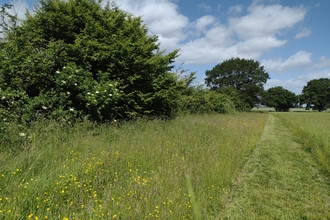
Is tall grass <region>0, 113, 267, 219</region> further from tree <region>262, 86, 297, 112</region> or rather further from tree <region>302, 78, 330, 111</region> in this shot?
tree <region>302, 78, 330, 111</region>

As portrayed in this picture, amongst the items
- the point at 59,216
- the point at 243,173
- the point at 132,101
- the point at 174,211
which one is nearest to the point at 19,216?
the point at 59,216

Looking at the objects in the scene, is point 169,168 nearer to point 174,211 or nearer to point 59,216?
point 174,211

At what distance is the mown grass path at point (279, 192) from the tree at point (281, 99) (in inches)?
3339

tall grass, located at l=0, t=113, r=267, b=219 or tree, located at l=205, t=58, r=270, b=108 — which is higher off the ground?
tree, located at l=205, t=58, r=270, b=108

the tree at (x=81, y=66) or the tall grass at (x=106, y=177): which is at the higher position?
the tree at (x=81, y=66)

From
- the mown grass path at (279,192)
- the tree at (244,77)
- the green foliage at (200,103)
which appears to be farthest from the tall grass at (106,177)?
the tree at (244,77)

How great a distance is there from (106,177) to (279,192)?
3.53 metres

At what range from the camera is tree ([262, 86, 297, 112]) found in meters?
82.6

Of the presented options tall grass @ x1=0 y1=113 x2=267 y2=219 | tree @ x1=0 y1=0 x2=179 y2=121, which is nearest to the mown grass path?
tall grass @ x1=0 y1=113 x2=267 y2=219

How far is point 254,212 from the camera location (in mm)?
3486

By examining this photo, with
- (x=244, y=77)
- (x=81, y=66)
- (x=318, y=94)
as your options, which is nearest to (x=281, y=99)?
(x=318, y=94)

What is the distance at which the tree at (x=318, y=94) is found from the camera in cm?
7800

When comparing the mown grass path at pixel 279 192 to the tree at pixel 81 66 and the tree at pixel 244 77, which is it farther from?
the tree at pixel 244 77

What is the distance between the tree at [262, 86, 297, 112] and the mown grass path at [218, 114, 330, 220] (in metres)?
84.8
